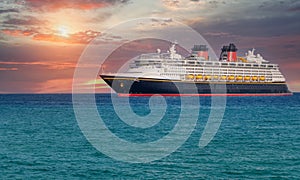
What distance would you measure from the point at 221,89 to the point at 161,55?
19.7 meters

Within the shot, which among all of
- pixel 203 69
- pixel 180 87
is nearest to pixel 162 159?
pixel 180 87

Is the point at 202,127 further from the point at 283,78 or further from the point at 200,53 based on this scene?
the point at 283,78

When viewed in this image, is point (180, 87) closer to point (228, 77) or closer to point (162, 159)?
point (228, 77)

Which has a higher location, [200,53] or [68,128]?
[200,53]

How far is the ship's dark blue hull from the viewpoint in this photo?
305 feet

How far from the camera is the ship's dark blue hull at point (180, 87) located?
9300 centimetres

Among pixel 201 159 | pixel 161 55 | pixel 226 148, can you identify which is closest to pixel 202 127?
pixel 226 148

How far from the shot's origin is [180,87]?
10150 centimetres

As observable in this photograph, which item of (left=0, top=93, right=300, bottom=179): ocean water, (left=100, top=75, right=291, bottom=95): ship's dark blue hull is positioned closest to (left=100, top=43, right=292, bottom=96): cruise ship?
(left=100, top=75, right=291, bottom=95): ship's dark blue hull

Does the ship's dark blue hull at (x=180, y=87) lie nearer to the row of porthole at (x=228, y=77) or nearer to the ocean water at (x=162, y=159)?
the row of porthole at (x=228, y=77)

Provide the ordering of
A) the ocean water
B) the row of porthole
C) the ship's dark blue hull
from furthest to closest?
the row of porthole → the ship's dark blue hull → the ocean water

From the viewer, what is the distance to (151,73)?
97750mm

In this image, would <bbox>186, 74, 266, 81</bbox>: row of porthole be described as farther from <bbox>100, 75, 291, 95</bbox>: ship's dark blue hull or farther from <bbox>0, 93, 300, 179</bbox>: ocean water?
<bbox>0, 93, 300, 179</bbox>: ocean water

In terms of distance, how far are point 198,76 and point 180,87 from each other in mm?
9438
